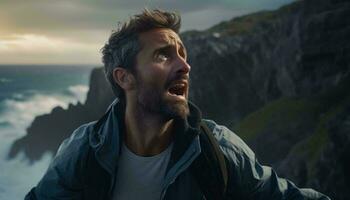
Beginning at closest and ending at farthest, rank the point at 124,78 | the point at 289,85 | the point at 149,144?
the point at 149,144 < the point at 124,78 < the point at 289,85

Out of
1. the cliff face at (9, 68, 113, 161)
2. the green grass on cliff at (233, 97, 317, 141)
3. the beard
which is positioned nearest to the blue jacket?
the beard

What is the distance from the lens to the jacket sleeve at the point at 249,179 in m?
4.02

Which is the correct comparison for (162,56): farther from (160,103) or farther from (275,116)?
(275,116)

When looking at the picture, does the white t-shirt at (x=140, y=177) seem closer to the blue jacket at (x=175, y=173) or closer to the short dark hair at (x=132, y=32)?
the blue jacket at (x=175, y=173)

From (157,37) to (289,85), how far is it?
32.3 m

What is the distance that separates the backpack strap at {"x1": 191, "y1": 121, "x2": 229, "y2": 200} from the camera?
395 centimetres

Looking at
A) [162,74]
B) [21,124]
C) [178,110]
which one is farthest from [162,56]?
[21,124]

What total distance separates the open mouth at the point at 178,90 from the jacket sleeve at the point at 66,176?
665mm

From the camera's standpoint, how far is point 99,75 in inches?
3120

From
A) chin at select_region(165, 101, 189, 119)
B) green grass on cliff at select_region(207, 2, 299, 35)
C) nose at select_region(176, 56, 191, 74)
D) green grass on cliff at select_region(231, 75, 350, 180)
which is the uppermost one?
nose at select_region(176, 56, 191, 74)

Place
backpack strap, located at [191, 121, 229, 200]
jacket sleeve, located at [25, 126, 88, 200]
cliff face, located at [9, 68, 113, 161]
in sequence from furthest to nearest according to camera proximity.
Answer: cliff face, located at [9, 68, 113, 161] → jacket sleeve, located at [25, 126, 88, 200] → backpack strap, located at [191, 121, 229, 200]

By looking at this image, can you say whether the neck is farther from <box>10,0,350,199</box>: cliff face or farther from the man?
<box>10,0,350,199</box>: cliff face

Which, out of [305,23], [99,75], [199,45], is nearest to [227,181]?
[305,23]

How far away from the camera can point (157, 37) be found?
447cm
